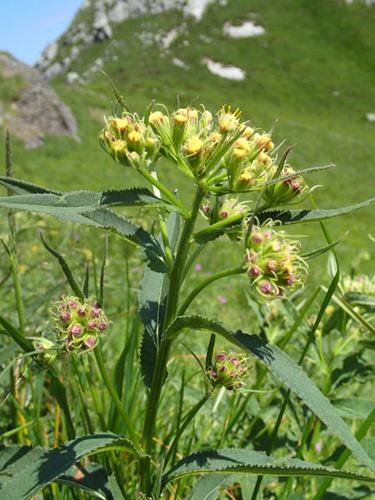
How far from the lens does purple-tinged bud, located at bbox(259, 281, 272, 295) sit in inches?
55.8

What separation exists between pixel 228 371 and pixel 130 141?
682mm

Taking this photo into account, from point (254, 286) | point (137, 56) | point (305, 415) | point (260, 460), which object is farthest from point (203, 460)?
point (137, 56)

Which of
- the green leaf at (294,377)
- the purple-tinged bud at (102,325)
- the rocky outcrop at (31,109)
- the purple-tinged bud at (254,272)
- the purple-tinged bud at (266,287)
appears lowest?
the rocky outcrop at (31,109)

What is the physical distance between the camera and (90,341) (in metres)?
1.51

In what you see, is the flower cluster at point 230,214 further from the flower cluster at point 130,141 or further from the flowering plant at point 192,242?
the flower cluster at point 130,141

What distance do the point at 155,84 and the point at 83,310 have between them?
186ft

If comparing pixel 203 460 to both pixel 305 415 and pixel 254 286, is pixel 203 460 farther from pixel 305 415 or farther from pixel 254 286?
pixel 305 415

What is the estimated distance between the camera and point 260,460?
157 centimetres

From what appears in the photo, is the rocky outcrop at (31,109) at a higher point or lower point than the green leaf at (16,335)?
lower

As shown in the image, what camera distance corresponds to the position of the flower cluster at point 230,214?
5.12 feet

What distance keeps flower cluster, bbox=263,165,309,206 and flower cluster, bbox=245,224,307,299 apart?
0.51 ft

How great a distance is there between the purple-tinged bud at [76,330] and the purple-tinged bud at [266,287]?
475 millimetres

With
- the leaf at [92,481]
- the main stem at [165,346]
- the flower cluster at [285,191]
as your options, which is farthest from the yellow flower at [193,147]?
the leaf at [92,481]

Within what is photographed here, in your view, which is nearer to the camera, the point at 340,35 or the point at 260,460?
the point at 260,460
